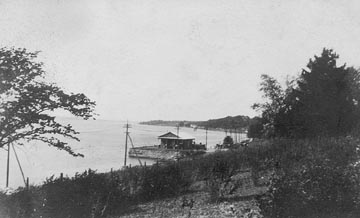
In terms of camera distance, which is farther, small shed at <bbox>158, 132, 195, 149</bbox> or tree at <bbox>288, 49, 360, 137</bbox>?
small shed at <bbox>158, 132, 195, 149</bbox>

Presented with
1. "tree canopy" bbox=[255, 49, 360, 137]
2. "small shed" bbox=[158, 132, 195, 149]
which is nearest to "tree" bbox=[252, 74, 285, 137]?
"tree canopy" bbox=[255, 49, 360, 137]

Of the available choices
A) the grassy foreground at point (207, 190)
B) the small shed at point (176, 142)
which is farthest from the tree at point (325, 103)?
the small shed at point (176, 142)

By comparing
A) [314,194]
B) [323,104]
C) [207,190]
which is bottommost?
[207,190]

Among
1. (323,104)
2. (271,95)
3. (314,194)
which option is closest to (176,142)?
(271,95)

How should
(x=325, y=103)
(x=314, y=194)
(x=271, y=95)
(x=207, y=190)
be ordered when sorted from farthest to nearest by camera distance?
(x=271, y=95) → (x=325, y=103) → (x=207, y=190) → (x=314, y=194)

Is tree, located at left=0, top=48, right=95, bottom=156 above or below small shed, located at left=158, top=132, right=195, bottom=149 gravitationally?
above

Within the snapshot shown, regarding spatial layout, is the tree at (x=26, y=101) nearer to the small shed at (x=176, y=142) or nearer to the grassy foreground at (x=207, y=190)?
the grassy foreground at (x=207, y=190)

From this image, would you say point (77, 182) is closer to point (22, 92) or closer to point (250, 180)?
point (22, 92)

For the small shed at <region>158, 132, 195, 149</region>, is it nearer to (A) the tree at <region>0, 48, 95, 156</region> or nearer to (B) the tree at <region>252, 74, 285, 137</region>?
(B) the tree at <region>252, 74, 285, 137</region>

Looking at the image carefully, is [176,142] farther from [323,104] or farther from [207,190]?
[207,190]
